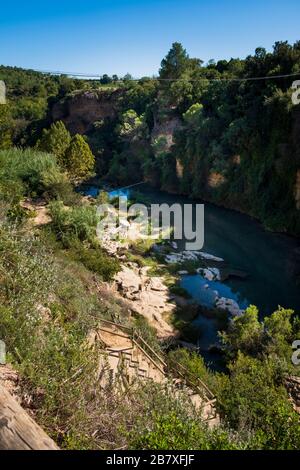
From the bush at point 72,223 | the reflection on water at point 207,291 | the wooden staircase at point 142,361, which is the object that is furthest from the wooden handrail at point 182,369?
the bush at point 72,223

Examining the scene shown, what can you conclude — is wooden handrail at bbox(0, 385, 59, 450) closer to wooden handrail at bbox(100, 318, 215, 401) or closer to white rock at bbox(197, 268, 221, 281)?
wooden handrail at bbox(100, 318, 215, 401)

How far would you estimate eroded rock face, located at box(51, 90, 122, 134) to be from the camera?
57.4 metres

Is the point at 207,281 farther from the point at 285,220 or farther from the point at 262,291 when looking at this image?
the point at 285,220

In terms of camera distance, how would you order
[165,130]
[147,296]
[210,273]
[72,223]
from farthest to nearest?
[165,130], [210,273], [72,223], [147,296]

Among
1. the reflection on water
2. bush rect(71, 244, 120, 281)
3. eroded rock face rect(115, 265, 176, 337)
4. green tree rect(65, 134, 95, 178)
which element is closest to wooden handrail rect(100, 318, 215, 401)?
eroded rock face rect(115, 265, 176, 337)

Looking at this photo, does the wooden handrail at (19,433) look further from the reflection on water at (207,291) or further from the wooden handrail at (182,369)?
the reflection on water at (207,291)

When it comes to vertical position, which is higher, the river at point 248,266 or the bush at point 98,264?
the bush at point 98,264

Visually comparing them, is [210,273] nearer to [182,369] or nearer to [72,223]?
[72,223]

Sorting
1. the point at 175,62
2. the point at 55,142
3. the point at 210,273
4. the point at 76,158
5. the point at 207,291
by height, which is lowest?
the point at 207,291

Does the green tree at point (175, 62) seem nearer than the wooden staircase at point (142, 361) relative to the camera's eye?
No

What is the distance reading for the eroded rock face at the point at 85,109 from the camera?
5744cm

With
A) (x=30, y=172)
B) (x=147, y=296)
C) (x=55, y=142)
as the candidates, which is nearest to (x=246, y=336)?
(x=147, y=296)

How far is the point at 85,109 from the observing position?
2345 inches
